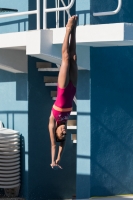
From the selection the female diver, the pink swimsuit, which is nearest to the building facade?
the female diver

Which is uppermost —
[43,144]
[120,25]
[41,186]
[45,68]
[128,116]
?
[120,25]

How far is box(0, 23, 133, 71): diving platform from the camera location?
347 inches

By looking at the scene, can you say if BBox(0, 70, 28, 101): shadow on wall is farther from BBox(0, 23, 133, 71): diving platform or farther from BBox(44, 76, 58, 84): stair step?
BBox(0, 23, 133, 71): diving platform

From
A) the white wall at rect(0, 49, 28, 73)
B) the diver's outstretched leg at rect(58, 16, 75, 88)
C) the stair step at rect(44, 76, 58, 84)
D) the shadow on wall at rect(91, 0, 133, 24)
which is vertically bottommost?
the stair step at rect(44, 76, 58, 84)

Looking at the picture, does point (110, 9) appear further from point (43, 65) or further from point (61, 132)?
point (61, 132)

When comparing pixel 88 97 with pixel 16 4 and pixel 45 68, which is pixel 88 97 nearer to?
pixel 45 68

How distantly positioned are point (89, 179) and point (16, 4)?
11.2 ft

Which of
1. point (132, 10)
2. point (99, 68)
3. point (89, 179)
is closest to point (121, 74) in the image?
point (99, 68)

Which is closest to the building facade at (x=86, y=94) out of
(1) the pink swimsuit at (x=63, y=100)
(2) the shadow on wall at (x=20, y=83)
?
(2) the shadow on wall at (x=20, y=83)

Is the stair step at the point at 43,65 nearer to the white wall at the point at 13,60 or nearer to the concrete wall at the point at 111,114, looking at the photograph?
the white wall at the point at 13,60

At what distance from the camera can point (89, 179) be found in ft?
32.3

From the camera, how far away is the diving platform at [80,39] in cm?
880

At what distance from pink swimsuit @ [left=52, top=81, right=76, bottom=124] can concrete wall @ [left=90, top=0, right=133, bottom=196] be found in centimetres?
168

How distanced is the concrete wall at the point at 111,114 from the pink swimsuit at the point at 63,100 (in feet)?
5.52
